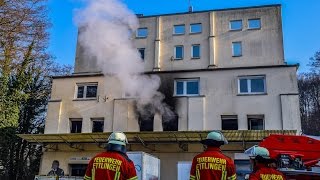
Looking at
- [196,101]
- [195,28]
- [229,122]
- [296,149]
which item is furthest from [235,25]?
[296,149]

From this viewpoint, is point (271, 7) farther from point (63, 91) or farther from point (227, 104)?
point (63, 91)

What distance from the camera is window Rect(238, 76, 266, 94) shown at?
887 inches

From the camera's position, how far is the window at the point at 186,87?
23469 millimetres

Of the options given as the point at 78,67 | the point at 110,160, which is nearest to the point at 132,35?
the point at 78,67

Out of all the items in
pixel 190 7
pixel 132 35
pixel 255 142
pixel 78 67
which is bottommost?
pixel 255 142

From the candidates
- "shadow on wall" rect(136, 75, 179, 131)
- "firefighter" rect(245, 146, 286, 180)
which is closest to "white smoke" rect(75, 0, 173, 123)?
"shadow on wall" rect(136, 75, 179, 131)

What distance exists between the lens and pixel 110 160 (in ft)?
16.2

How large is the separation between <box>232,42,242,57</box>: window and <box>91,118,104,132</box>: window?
10467 millimetres

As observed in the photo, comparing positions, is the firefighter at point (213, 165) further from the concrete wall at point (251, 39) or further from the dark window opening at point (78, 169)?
the concrete wall at point (251, 39)

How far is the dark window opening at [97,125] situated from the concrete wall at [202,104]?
300 mm

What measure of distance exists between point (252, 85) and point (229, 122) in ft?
8.72

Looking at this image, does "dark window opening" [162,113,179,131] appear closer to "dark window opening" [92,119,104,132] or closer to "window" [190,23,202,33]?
"dark window opening" [92,119,104,132]

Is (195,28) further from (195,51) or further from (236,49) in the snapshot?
(236,49)

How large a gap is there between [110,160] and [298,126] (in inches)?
707
